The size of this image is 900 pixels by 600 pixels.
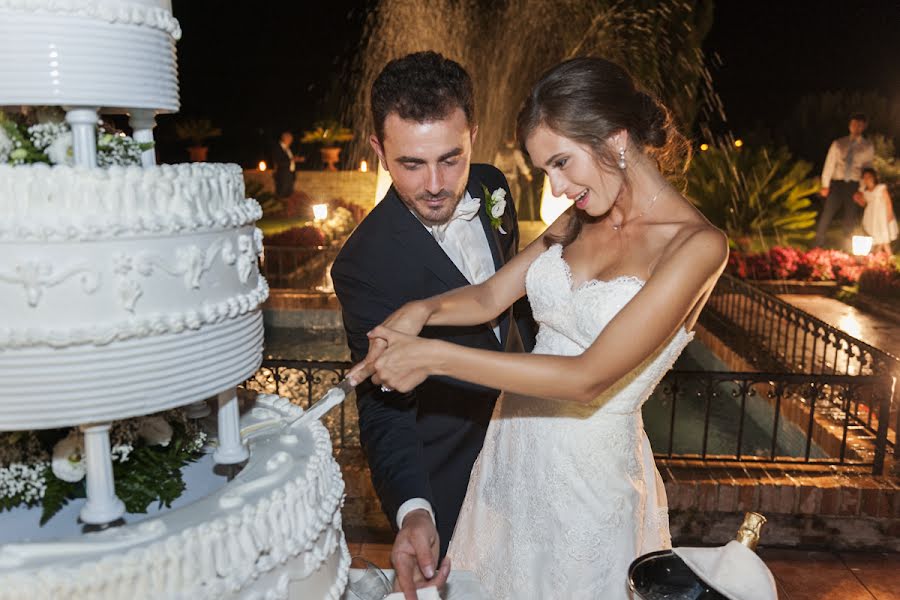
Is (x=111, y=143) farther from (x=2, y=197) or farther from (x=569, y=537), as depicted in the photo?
(x=569, y=537)

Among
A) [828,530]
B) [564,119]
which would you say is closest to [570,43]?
[828,530]

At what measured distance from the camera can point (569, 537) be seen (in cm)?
268

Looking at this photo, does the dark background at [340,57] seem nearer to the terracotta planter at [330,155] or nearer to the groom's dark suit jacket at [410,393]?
the terracotta planter at [330,155]

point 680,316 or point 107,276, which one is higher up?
point 107,276

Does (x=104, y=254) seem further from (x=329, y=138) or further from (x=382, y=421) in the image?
(x=329, y=138)

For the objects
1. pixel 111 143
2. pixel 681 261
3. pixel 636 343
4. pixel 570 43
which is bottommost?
pixel 636 343

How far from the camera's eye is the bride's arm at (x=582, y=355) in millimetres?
2199

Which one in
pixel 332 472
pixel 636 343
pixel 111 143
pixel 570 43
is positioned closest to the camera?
pixel 111 143

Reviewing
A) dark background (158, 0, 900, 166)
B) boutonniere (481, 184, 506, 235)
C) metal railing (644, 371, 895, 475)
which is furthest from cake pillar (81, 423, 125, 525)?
dark background (158, 0, 900, 166)

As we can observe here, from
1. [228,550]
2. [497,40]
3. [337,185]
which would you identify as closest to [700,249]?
[228,550]

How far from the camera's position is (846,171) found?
42.8 ft

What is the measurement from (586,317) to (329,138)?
67.2 ft

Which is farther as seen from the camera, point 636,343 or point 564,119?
point 564,119

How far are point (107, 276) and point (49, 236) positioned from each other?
0.13 m
